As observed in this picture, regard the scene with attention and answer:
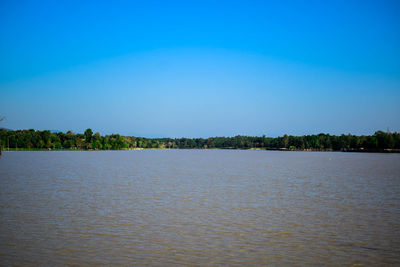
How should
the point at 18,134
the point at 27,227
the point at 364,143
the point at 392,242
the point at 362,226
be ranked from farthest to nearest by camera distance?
the point at 364,143 → the point at 18,134 → the point at 362,226 → the point at 27,227 → the point at 392,242

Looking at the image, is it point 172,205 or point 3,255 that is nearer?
point 3,255

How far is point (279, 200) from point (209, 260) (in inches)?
496

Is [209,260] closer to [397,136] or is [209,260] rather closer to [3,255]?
[3,255]

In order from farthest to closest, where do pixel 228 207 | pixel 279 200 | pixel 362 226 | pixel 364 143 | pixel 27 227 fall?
pixel 364 143 < pixel 279 200 < pixel 228 207 < pixel 362 226 < pixel 27 227

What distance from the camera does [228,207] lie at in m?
18.9

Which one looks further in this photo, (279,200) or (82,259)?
(279,200)

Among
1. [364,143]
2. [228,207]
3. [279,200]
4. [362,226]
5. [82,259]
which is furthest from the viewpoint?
[364,143]

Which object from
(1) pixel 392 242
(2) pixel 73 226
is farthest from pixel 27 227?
(1) pixel 392 242

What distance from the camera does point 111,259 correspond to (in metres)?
10.0

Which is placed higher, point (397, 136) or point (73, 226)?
point (397, 136)

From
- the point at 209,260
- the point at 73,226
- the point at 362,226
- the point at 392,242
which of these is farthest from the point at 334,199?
the point at 73,226

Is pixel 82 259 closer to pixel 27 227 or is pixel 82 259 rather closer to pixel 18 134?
pixel 27 227

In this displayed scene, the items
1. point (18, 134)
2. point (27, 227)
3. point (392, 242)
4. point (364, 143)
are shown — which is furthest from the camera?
point (364, 143)

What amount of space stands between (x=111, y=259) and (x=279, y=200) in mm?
14094
